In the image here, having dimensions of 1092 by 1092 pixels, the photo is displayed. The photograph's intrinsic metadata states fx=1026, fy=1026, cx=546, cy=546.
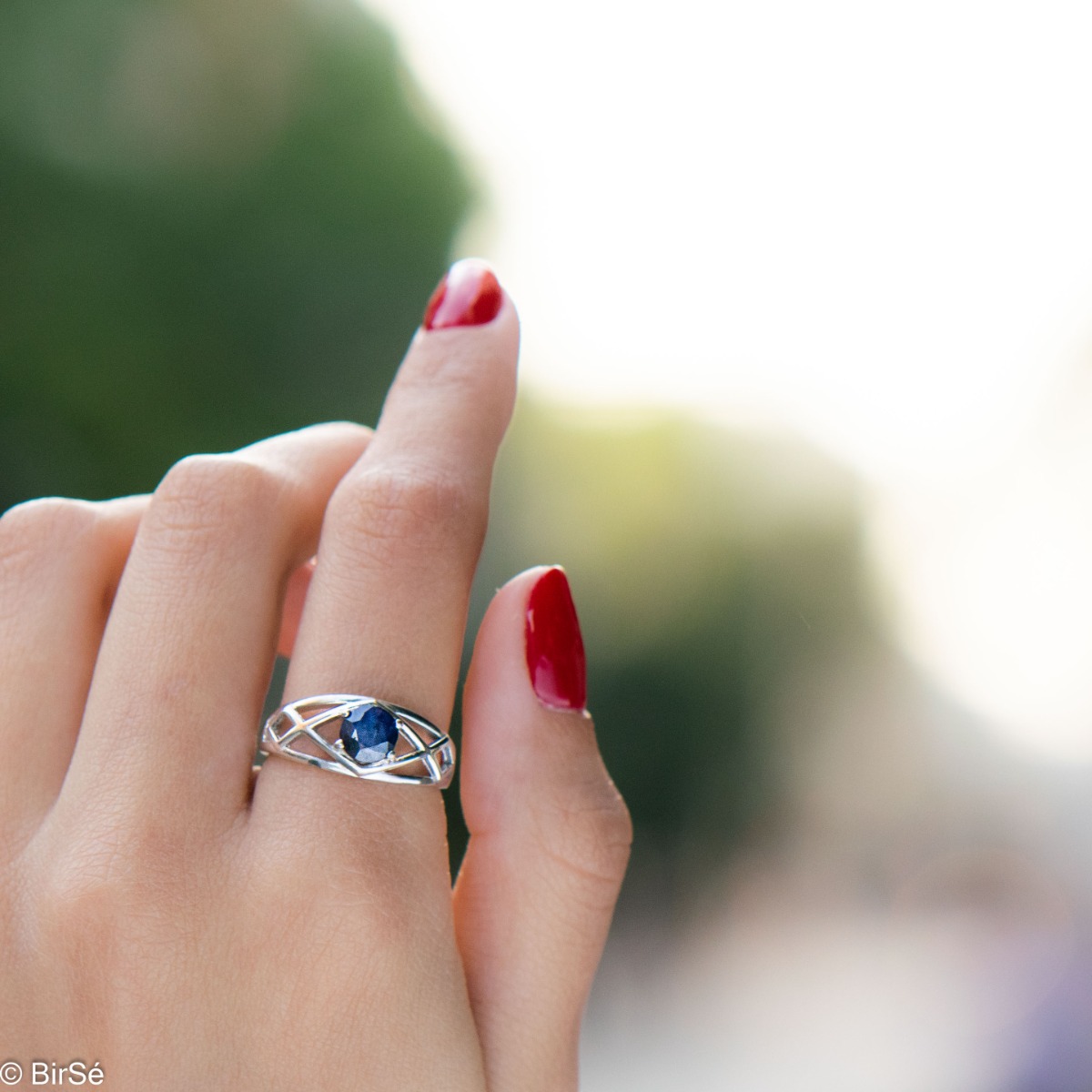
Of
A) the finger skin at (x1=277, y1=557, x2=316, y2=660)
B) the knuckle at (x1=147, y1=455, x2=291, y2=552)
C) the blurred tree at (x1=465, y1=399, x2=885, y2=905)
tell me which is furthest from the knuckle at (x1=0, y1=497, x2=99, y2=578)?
the blurred tree at (x1=465, y1=399, x2=885, y2=905)

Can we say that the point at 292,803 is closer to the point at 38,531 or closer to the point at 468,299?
the point at 38,531

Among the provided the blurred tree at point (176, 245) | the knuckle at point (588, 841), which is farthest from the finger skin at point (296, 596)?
the blurred tree at point (176, 245)

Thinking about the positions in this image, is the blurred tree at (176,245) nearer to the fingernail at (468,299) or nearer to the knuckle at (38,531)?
the knuckle at (38,531)

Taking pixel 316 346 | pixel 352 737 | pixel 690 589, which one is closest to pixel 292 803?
pixel 352 737

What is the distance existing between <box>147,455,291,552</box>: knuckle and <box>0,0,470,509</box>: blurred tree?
3.50 m

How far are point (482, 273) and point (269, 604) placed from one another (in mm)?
400

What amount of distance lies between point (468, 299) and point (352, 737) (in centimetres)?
47

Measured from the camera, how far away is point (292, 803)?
2.64 feet

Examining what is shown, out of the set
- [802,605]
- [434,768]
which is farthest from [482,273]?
[802,605]

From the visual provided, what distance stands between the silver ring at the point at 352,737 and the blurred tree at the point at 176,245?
367cm

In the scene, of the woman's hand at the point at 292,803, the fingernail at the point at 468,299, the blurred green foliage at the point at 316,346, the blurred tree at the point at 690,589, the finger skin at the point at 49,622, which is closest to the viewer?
the woman's hand at the point at 292,803

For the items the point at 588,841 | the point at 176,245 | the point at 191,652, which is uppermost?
the point at 191,652

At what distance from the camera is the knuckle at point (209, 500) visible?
0.88m

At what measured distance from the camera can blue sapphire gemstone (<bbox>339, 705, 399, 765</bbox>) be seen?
80cm
